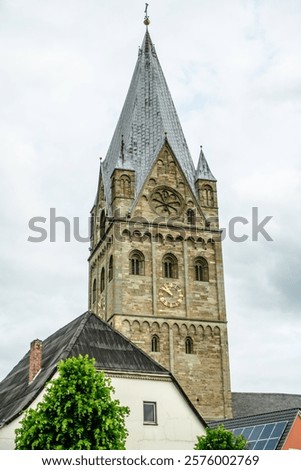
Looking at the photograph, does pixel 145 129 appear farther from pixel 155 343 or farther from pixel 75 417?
pixel 75 417

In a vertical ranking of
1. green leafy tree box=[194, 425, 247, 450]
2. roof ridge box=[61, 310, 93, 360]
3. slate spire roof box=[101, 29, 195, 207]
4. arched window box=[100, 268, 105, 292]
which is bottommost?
green leafy tree box=[194, 425, 247, 450]

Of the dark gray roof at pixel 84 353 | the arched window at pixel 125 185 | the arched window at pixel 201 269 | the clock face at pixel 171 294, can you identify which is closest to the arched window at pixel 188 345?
the clock face at pixel 171 294

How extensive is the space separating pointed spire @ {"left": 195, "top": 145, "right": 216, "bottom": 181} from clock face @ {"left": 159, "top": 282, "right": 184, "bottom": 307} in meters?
9.67

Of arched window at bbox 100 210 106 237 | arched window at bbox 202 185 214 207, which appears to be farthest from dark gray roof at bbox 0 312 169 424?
arched window at bbox 202 185 214 207

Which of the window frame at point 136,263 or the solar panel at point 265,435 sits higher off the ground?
the window frame at point 136,263

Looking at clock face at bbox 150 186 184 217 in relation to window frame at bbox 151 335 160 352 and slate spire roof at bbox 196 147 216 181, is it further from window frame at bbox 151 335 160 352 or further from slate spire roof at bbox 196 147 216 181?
window frame at bbox 151 335 160 352

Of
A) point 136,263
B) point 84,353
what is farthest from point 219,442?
point 136,263

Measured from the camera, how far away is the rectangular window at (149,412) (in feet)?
91.5

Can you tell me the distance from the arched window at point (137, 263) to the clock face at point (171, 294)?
190cm

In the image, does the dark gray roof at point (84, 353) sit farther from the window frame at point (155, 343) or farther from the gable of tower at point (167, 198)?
the gable of tower at point (167, 198)

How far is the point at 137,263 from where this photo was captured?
53.0m

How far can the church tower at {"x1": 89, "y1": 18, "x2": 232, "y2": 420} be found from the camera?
50.3 m

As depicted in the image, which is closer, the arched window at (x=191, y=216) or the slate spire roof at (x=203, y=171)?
the arched window at (x=191, y=216)
